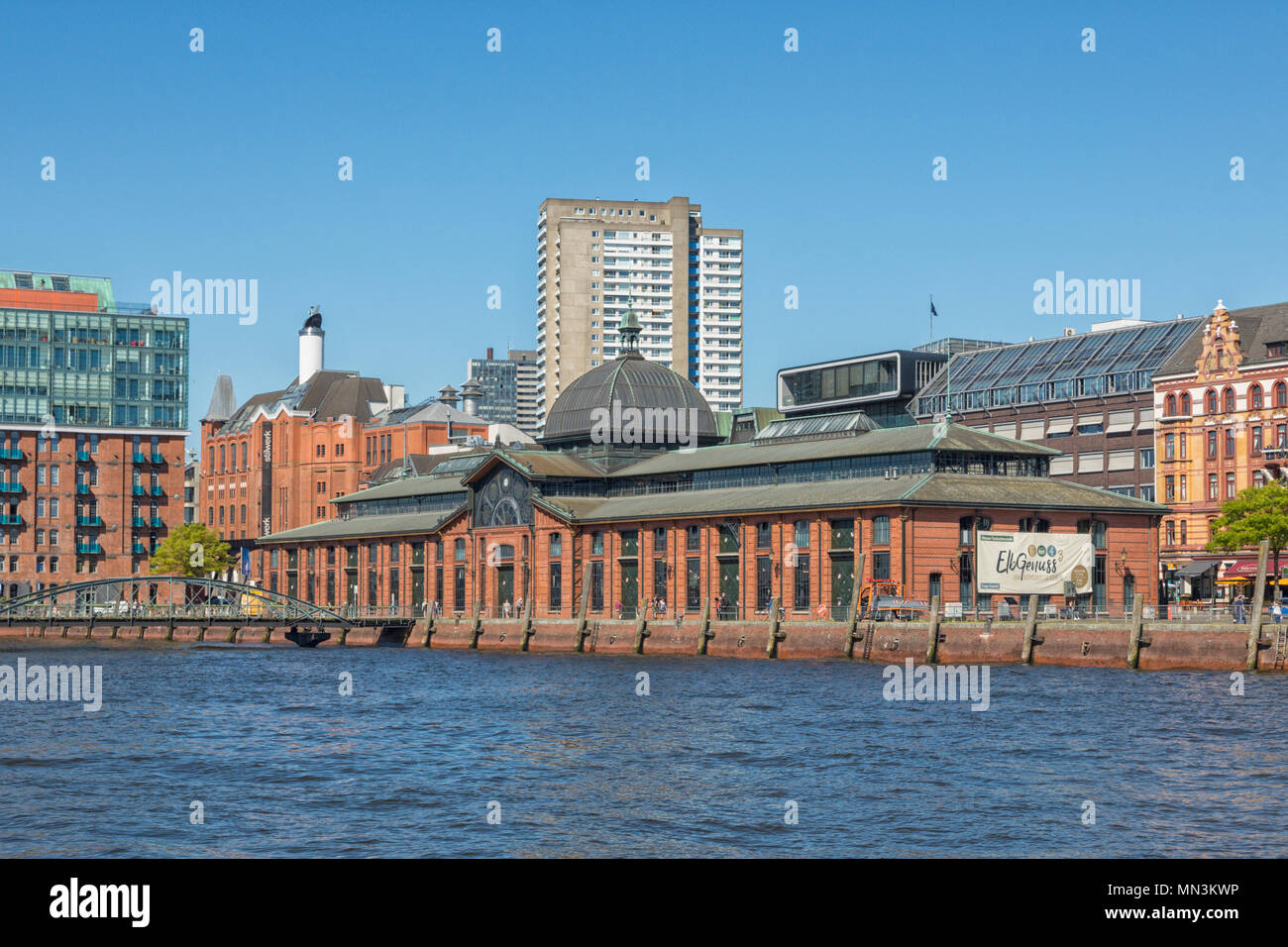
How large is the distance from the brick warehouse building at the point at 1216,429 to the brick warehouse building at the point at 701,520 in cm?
1375

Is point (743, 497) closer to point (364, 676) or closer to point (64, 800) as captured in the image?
point (364, 676)

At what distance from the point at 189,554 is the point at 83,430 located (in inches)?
761

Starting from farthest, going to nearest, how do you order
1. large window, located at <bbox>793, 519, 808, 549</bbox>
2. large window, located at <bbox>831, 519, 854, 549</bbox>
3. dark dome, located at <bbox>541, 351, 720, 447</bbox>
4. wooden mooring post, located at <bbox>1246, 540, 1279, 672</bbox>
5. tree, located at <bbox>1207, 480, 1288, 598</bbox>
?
dark dome, located at <bbox>541, 351, 720, 447</bbox> → large window, located at <bbox>793, 519, 808, 549</bbox> → tree, located at <bbox>1207, 480, 1288, 598</bbox> → large window, located at <bbox>831, 519, 854, 549</bbox> → wooden mooring post, located at <bbox>1246, 540, 1279, 672</bbox>

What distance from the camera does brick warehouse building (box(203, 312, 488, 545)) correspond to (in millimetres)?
178750

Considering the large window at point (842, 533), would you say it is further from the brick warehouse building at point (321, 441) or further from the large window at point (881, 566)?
the brick warehouse building at point (321, 441)

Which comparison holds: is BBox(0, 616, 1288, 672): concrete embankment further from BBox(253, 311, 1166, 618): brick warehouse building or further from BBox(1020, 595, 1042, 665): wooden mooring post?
BBox(253, 311, 1166, 618): brick warehouse building

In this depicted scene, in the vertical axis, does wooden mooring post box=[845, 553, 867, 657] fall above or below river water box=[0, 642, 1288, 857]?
above

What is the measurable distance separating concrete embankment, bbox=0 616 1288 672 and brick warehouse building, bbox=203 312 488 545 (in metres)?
59.6

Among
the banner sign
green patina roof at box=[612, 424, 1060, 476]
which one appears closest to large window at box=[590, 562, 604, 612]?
green patina roof at box=[612, 424, 1060, 476]

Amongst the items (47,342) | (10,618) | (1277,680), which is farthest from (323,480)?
(1277,680)

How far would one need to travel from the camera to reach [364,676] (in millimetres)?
82812

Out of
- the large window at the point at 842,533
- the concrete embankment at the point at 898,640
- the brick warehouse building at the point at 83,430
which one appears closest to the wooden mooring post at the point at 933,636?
the concrete embankment at the point at 898,640

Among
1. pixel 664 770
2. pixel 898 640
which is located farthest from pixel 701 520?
pixel 664 770
